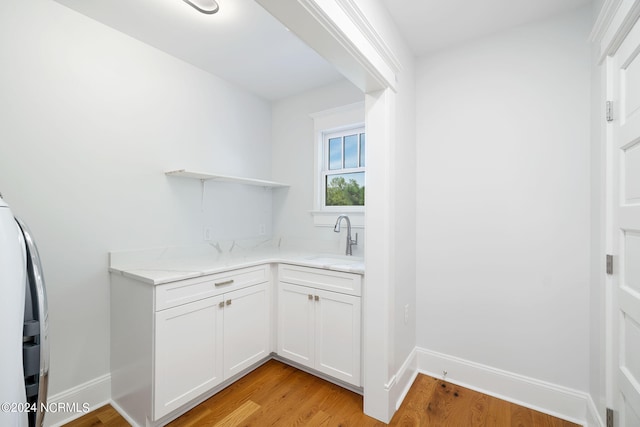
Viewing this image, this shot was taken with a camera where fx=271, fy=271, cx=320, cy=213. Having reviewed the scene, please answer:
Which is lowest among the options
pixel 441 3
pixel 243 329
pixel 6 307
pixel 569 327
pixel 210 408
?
pixel 210 408

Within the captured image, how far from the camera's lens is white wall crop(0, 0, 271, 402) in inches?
63.7

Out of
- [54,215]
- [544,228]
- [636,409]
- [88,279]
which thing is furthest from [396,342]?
[54,215]

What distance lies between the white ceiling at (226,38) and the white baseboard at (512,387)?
2.69 m

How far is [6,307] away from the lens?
71 cm

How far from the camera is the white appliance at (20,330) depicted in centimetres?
70

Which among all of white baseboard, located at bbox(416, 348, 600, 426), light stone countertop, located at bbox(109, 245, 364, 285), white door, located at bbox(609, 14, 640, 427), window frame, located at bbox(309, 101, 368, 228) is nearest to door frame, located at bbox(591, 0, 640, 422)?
white door, located at bbox(609, 14, 640, 427)

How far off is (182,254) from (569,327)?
2878 mm

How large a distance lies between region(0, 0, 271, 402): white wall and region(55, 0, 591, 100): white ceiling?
0.58 feet

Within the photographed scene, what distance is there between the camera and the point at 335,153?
292cm

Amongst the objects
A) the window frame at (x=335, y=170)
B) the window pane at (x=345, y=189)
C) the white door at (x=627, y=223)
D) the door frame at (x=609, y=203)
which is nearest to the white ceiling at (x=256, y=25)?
the door frame at (x=609, y=203)

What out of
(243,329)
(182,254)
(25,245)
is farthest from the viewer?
(182,254)

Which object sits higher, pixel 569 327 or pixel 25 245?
pixel 25 245

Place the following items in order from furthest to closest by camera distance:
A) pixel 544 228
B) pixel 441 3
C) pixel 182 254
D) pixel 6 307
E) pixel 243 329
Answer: pixel 182 254 < pixel 243 329 < pixel 544 228 < pixel 441 3 < pixel 6 307

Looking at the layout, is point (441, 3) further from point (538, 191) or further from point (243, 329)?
point (243, 329)
